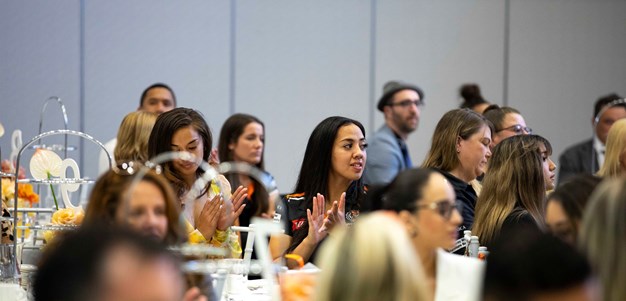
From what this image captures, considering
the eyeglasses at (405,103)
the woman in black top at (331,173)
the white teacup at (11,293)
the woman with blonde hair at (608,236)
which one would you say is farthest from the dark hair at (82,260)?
the eyeglasses at (405,103)

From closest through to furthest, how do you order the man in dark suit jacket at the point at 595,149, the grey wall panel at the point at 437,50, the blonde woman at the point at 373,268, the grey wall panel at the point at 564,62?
the blonde woman at the point at 373,268
the man in dark suit jacket at the point at 595,149
the grey wall panel at the point at 437,50
the grey wall panel at the point at 564,62

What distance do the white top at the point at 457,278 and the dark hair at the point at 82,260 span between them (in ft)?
3.99

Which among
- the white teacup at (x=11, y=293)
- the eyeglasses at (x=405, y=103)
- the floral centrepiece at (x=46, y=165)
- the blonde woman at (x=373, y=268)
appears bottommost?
the white teacup at (x=11, y=293)

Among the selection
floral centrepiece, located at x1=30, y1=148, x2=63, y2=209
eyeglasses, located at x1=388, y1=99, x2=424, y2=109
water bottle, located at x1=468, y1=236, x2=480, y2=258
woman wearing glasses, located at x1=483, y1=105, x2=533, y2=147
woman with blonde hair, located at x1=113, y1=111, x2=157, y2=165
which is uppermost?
eyeglasses, located at x1=388, y1=99, x2=424, y2=109

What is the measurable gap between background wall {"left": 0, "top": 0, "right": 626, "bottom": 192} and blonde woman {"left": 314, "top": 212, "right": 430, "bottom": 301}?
5415 mm

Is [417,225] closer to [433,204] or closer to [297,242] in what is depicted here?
[433,204]

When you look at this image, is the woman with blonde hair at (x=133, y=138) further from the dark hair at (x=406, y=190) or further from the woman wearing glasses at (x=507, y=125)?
the dark hair at (x=406, y=190)

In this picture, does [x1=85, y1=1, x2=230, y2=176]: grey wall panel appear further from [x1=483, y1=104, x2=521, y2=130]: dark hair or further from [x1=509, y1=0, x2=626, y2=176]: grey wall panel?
[x1=483, y1=104, x2=521, y2=130]: dark hair

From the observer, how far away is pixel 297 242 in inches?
169

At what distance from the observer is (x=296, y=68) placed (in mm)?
8109

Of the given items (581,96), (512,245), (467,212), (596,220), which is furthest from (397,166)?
(512,245)

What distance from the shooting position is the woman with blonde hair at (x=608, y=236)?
2309 mm

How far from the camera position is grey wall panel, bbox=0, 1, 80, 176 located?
23.6 ft

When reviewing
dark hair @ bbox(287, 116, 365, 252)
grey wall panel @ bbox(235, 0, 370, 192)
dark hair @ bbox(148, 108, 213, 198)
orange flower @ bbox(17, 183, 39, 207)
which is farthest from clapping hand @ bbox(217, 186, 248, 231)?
grey wall panel @ bbox(235, 0, 370, 192)
